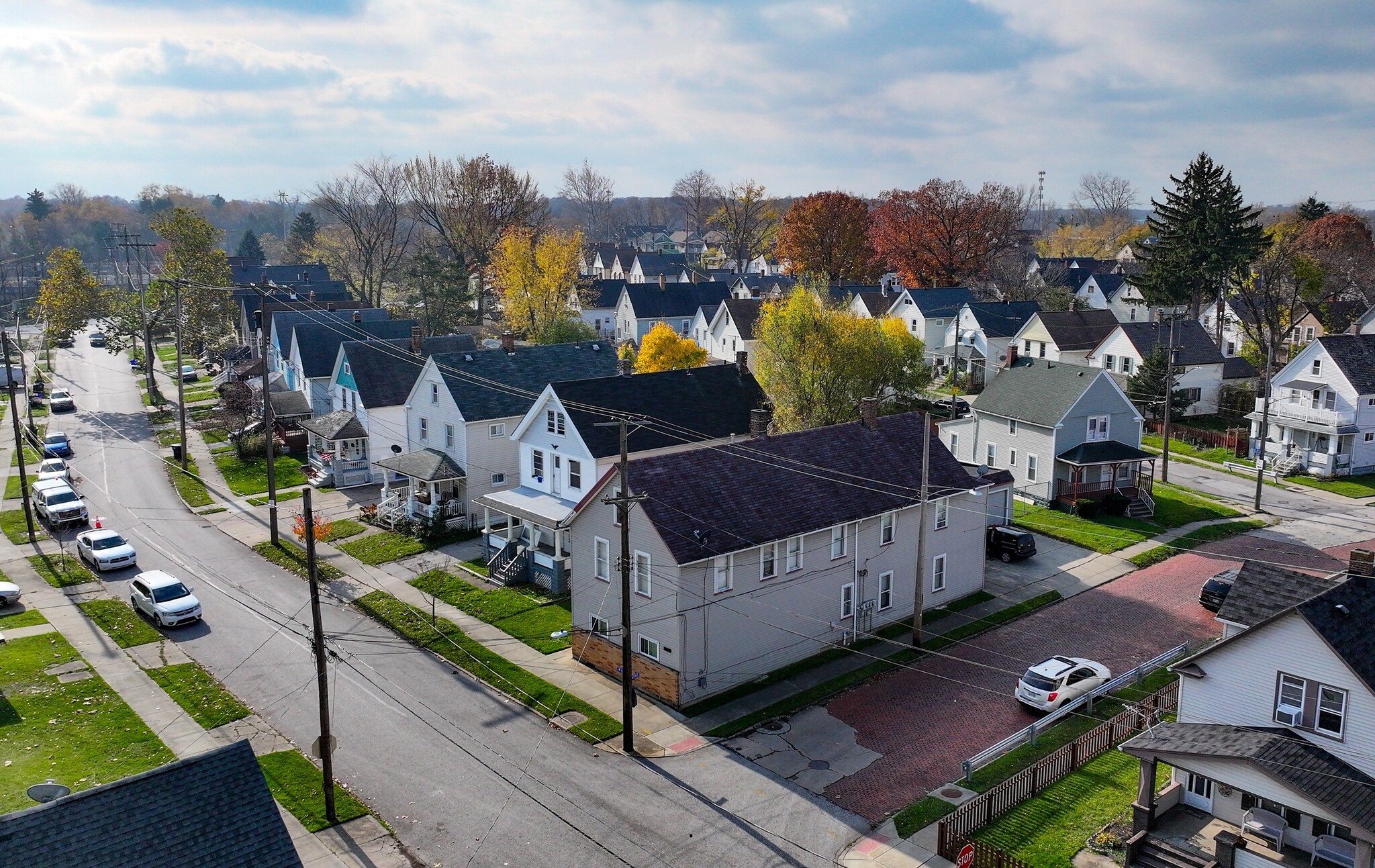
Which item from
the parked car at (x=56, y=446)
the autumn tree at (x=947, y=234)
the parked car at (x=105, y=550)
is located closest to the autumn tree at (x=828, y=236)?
the autumn tree at (x=947, y=234)

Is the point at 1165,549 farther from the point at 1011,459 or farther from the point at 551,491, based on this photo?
the point at 551,491

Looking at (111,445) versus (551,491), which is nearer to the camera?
(551,491)

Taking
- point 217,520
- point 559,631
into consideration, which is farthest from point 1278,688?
point 217,520

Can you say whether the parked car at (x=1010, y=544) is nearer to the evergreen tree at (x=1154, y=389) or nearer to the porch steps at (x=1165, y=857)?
the porch steps at (x=1165, y=857)

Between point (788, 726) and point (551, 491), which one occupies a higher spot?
point (551, 491)

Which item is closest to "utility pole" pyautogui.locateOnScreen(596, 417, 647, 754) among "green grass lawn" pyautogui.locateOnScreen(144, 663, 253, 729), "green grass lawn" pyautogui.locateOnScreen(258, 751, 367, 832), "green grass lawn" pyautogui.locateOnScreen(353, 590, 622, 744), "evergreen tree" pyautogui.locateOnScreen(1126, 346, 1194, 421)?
"green grass lawn" pyautogui.locateOnScreen(353, 590, 622, 744)

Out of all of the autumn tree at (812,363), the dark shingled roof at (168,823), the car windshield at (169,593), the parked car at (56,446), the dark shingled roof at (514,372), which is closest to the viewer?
the dark shingled roof at (168,823)

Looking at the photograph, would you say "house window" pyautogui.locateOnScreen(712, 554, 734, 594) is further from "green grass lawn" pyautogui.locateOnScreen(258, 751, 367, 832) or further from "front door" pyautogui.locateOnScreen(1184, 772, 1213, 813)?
"front door" pyautogui.locateOnScreen(1184, 772, 1213, 813)

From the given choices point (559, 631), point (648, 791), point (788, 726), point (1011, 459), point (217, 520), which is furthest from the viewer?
point (1011, 459)
